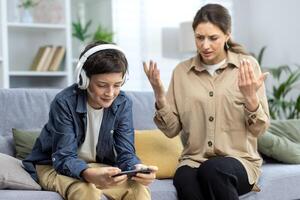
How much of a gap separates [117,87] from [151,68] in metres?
0.25

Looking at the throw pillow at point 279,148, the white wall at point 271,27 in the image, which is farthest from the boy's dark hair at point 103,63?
the white wall at point 271,27

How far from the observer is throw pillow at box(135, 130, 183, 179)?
2678 millimetres

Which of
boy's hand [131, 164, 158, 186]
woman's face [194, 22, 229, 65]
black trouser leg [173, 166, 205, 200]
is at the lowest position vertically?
black trouser leg [173, 166, 205, 200]

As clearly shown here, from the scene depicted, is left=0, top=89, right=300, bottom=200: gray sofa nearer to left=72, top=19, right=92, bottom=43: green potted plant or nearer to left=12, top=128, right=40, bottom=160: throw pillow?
left=12, top=128, right=40, bottom=160: throw pillow

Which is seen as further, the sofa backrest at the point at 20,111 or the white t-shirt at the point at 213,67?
the sofa backrest at the point at 20,111

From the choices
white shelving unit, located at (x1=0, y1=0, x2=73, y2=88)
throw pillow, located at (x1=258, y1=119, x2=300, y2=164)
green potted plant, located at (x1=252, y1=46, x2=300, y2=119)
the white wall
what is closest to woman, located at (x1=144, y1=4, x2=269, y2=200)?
throw pillow, located at (x1=258, y1=119, x2=300, y2=164)

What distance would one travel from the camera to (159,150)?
9.05 feet

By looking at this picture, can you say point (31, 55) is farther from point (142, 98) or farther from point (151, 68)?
point (151, 68)

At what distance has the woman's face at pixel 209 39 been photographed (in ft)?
8.12

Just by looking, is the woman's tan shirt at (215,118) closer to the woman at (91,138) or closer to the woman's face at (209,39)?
the woman's face at (209,39)

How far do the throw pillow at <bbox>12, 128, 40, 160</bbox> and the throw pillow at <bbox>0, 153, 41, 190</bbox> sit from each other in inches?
11.9

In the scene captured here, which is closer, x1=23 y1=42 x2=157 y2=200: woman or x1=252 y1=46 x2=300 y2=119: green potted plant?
x1=23 y1=42 x2=157 y2=200: woman

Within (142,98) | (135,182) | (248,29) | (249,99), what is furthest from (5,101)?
(248,29)

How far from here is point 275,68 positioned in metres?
4.79
